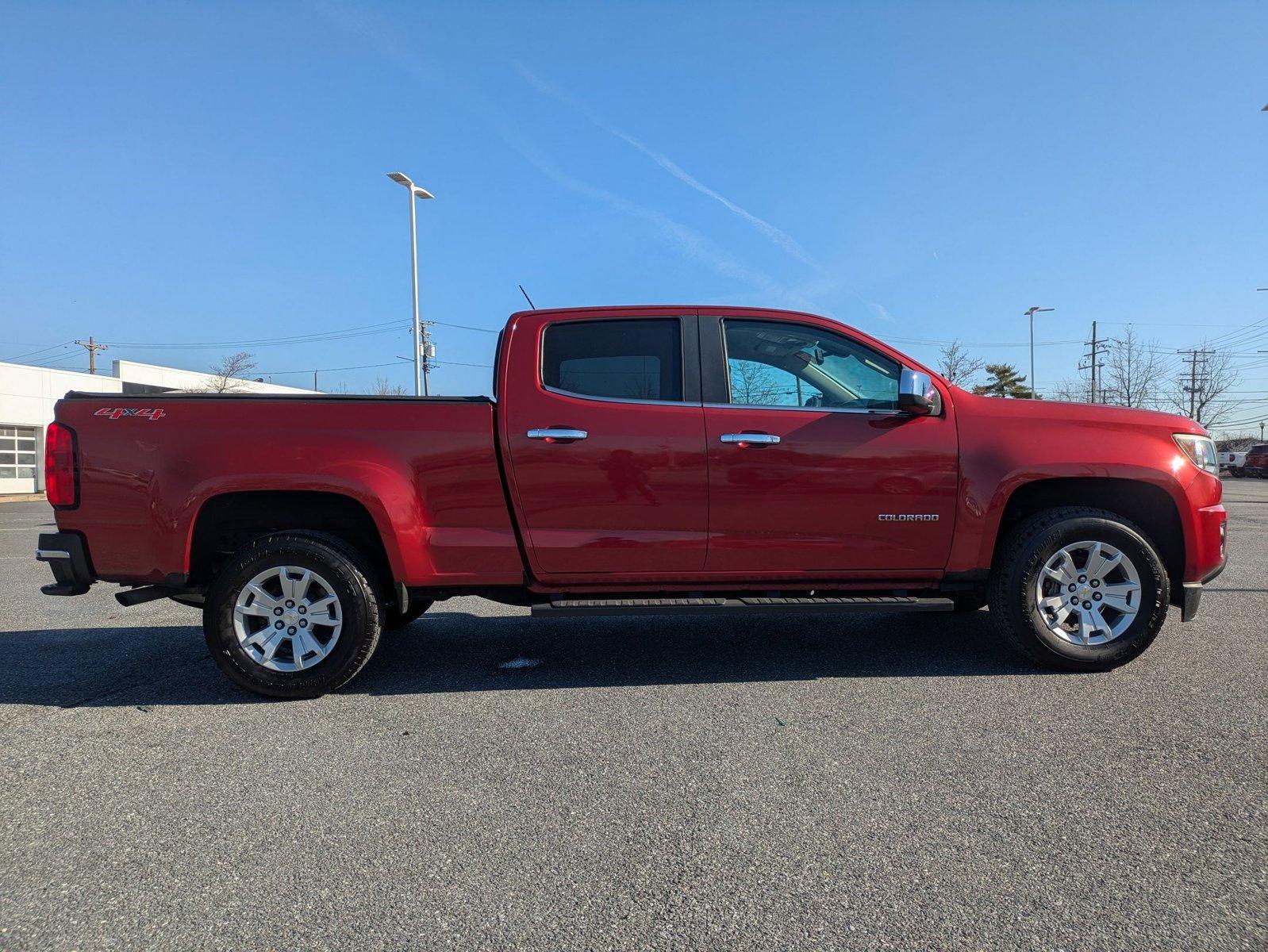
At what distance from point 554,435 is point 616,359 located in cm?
58

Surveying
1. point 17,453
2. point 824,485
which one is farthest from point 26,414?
point 824,485

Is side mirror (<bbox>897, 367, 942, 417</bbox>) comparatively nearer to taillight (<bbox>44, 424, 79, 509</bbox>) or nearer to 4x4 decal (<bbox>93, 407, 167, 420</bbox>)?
4x4 decal (<bbox>93, 407, 167, 420</bbox>)

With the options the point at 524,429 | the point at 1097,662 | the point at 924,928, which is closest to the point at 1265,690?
the point at 1097,662

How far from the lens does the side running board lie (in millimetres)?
3984

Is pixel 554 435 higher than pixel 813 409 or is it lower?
lower

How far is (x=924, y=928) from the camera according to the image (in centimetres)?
197

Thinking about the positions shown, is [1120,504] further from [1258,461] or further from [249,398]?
[1258,461]

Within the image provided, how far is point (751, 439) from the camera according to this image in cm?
406

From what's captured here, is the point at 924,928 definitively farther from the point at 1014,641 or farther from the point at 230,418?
the point at 230,418

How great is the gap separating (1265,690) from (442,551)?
408 cm

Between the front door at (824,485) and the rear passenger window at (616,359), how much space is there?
0.83 feet

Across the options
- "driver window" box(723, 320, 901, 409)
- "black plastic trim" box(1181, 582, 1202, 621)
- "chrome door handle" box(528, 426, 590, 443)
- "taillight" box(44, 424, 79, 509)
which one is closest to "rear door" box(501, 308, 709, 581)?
"chrome door handle" box(528, 426, 590, 443)

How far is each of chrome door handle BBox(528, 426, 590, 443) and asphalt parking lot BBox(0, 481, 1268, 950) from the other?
1.28 meters

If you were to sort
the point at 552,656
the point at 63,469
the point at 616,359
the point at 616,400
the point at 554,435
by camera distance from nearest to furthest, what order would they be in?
the point at 63,469 → the point at 554,435 → the point at 616,400 → the point at 616,359 → the point at 552,656
